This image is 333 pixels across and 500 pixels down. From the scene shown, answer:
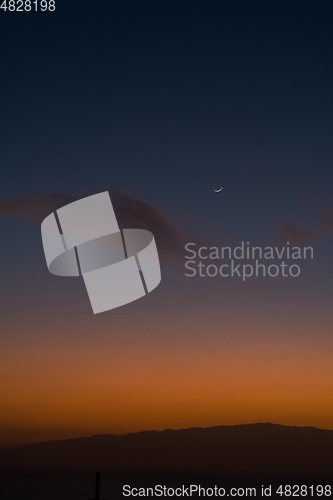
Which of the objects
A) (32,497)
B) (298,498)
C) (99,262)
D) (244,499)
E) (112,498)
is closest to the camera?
(99,262)

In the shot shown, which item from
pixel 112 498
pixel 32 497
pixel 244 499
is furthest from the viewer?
pixel 244 499

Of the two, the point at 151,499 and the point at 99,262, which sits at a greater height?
the point at 151,499

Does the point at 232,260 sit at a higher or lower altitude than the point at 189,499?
lower

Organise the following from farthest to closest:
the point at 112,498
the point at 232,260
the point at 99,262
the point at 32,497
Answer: the point at 32,497
the point at 112,498
the point at 99,262
the point at 232,260

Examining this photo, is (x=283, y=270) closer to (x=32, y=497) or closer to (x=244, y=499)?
(x=32, y=497)

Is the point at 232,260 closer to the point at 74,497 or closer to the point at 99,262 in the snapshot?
the point at 99,262

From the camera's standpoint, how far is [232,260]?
32.5ft

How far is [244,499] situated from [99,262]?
A: 67028mm

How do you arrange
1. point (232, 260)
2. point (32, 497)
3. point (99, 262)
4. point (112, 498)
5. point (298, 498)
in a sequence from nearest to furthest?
point (232, 260) < point (99, 262) < point (112, 498) < point (32, 497) < point (298, 498)

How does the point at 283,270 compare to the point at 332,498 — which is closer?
the point at 283,270

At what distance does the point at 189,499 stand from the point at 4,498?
91.1ft

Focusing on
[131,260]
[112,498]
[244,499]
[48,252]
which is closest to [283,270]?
[131,260]

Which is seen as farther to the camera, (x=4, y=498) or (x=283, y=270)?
(x=4, y=498)

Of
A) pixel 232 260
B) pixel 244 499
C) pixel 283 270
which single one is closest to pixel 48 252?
pixel 232 260
